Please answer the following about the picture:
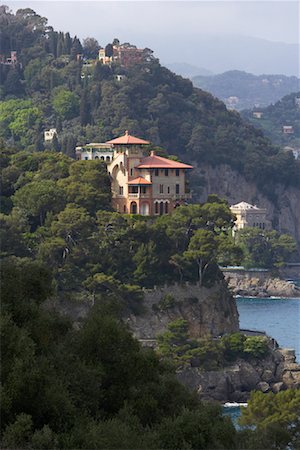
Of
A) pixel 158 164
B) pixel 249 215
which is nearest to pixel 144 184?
pixel 158 164

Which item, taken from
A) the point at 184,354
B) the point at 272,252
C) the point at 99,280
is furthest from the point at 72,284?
the point at 272,252

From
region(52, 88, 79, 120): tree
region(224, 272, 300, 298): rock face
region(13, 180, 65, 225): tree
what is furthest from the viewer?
region(52, 88, 79, 120): tree

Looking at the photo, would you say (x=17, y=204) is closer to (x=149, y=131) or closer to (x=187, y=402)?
(x=187, y=402)

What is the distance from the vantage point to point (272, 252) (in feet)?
207

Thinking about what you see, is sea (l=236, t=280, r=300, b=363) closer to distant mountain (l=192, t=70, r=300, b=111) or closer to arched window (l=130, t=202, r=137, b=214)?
arched window (l=130, t=202, r=137, b=214)

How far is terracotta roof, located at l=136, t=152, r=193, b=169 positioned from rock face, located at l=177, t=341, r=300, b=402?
6.68 metres

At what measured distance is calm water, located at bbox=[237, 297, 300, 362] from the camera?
43256 millimetres

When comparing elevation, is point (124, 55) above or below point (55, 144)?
above

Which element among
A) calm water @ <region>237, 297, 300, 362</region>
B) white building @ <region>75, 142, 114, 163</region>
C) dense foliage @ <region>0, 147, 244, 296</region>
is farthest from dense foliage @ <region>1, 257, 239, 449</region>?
white building @ <region>75, 142, 114, 163</region>

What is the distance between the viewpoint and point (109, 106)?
6781 centimetres

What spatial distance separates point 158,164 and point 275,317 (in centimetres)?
1130

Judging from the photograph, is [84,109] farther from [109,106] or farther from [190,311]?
[190,311]

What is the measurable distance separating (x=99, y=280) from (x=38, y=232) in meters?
2.03

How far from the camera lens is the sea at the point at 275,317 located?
43.1 m
